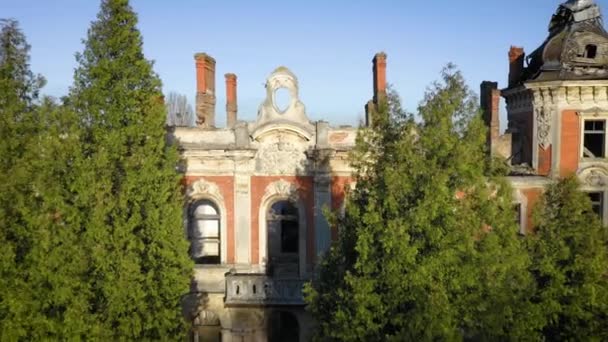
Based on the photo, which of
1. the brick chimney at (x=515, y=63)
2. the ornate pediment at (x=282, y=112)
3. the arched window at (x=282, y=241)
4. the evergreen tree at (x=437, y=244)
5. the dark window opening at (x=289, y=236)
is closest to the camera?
the evergreen tree at (x=437, y=244)

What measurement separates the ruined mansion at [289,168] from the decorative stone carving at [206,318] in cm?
5

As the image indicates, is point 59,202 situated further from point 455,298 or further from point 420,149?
point 455,298

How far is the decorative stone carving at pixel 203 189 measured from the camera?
16.1 metres

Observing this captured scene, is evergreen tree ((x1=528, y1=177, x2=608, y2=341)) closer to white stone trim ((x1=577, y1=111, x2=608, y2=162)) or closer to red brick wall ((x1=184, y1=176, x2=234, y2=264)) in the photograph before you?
white stone trim ((x1=577, y1=111, x2=608, y2=162))

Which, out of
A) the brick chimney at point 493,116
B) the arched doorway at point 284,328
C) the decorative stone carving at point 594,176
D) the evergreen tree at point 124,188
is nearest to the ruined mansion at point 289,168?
the decorative stone carving at point 594,176

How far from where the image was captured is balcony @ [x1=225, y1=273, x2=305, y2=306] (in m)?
15.6

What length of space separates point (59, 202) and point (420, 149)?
7.65m

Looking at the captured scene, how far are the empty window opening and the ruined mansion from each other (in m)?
0.03

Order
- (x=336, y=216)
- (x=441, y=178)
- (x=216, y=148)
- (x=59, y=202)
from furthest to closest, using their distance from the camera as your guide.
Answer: (x=216, y=148) → (x=336, y=216) → (x=59, y=202) → (x=441, y=178)

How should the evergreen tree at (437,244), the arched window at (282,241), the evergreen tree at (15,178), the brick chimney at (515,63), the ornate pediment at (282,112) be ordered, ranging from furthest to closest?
the arched window at (282,241) < the brick chimney at (515,63) < the ornate pediment at (282,112) < the evergreen tree at (15,178) < the evergreen tree at (437,244)

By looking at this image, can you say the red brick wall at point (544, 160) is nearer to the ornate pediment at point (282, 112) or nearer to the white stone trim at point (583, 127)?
the white stone trim at point (583, 127)

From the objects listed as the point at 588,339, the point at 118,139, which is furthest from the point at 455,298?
the point at 118,139

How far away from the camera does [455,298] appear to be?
9617 millimetres

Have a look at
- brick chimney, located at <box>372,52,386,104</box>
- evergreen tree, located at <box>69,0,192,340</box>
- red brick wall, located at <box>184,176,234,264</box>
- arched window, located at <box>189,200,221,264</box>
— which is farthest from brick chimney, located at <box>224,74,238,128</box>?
evergreen tree, located at <box>69,0,192,340</box>
